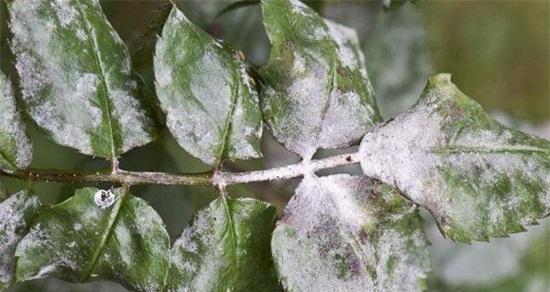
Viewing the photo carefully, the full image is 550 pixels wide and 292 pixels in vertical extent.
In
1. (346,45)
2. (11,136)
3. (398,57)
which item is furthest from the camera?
(398,57)

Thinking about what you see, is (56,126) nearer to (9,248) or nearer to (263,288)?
(9,248)

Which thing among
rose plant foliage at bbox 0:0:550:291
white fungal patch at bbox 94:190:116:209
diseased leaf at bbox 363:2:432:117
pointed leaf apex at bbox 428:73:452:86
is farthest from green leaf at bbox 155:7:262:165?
diseased leaf at bbox 363:2:432:117

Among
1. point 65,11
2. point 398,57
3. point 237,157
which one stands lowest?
point 398,57

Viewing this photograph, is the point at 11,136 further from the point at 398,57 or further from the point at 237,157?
the point at 398,57

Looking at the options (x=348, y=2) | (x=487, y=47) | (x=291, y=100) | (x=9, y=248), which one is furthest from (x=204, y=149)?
(x=487, y=47)

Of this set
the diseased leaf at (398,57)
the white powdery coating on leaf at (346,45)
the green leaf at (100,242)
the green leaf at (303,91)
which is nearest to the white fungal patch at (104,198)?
the green leaf at (100,242)

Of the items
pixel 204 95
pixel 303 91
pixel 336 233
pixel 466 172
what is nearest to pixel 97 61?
pixel 204 95
